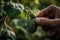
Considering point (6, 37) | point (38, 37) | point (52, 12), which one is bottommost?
point (38, 37)

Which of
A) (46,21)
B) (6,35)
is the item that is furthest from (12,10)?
(46,21)

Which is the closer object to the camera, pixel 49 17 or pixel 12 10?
pixel 12 10

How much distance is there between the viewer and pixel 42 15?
5.05 feet

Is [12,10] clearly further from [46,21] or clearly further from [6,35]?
[46,21]

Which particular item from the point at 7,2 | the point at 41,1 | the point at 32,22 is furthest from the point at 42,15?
the point at 41,1

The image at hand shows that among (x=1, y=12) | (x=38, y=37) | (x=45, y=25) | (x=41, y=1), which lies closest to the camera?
(x=1, y=12)

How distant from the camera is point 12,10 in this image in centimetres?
128

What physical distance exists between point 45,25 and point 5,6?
333mm

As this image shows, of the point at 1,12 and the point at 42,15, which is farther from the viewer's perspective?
the point at 42,15

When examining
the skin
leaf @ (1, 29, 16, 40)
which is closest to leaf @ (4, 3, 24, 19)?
leaf @ (1, 29, 16, 40)

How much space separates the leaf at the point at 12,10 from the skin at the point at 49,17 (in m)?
0.24

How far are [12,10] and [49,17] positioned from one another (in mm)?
354

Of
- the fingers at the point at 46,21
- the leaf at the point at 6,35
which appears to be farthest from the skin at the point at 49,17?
the leaf at the point at 6,35

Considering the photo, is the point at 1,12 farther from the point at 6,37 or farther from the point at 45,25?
the point at 45,25
